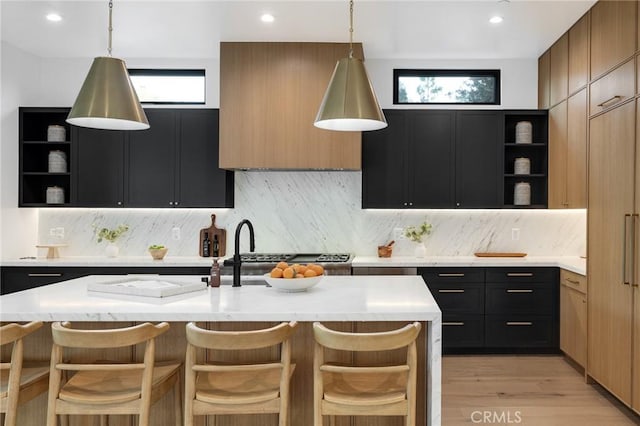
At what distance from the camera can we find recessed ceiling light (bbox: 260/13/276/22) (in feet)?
13.3

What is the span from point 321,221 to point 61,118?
289cm

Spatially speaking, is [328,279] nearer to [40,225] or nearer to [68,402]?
[68,402]

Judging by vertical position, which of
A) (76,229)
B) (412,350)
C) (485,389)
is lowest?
(485,389)

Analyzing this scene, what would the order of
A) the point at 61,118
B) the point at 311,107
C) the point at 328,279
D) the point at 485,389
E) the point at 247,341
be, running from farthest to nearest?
1. the point at 61,118
2. the point at 311,107
3. the point at 485,389
4. the point at 328,279
5. the point at 247,341

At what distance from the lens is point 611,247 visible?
3.57 meters

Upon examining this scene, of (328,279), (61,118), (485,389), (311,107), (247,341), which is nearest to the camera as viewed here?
(247,341)

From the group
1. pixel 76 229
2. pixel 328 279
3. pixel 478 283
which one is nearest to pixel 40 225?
pixel 76 229

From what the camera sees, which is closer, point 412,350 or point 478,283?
point 412,350

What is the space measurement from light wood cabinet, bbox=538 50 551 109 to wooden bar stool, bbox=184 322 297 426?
160 inches

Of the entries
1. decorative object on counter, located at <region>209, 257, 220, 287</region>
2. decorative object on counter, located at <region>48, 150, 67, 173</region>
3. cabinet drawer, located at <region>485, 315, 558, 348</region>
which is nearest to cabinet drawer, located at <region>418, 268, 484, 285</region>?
cabinet drawer, located at <region>485, 315, 558, 348</region>

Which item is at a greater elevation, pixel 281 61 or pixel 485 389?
pixel 281 61

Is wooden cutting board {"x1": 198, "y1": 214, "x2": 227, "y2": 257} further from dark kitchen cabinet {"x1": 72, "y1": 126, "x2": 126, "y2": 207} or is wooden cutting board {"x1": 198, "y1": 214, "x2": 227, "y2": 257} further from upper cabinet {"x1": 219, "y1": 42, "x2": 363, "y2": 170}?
dark kitchen cabinet {"x1": 72, "y1": 126, "x2": 126, "y2": 207}

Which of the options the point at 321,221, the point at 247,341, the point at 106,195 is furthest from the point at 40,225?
the point at 247,341

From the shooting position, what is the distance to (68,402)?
2.15m
